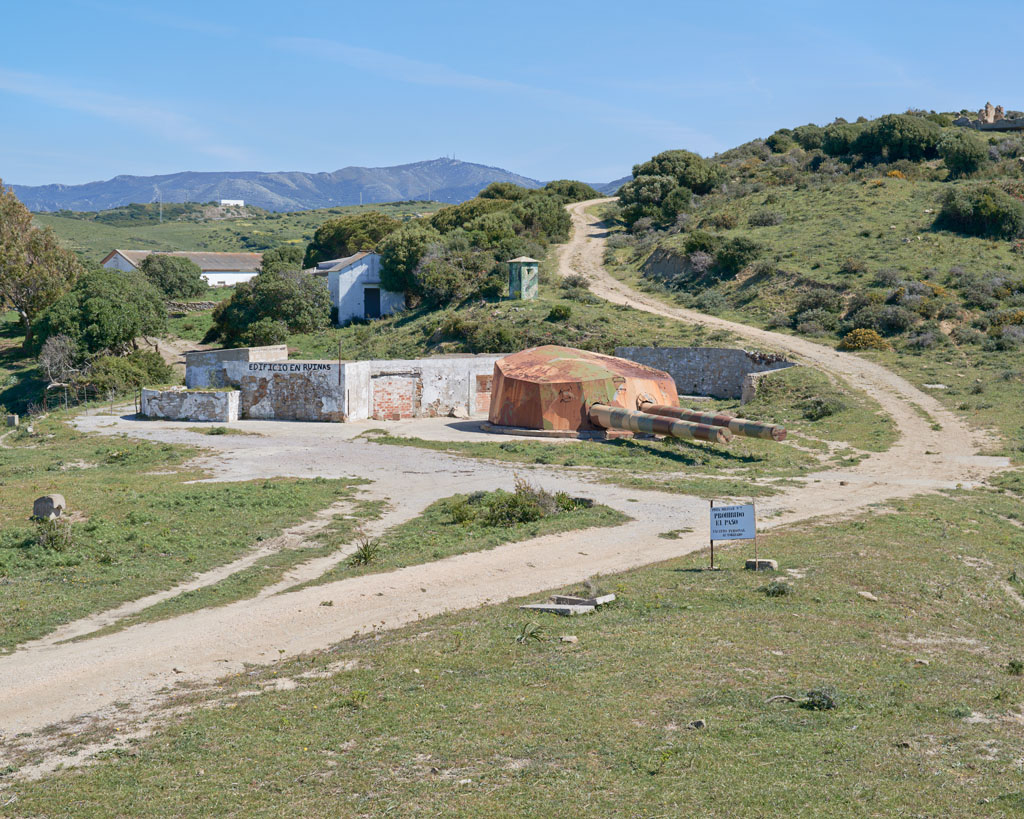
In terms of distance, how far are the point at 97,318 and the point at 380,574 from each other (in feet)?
151

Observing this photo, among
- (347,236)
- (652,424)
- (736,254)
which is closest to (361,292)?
(347,236)

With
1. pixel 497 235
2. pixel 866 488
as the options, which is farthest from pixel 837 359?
pixel 497 235

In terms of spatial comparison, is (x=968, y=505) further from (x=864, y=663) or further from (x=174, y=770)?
(x=174, y=770)

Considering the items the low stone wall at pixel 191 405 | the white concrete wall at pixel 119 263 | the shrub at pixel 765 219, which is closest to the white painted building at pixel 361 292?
the shrub at pixel 765 219

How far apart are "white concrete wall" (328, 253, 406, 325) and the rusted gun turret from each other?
119 ft

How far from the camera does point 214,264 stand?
10094 cm

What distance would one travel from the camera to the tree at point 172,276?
3344 inches

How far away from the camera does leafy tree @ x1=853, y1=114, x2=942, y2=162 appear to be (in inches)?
3228

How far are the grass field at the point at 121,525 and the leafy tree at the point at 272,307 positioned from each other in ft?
117

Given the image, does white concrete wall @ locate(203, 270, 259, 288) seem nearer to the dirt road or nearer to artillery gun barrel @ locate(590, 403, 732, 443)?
the dirt road

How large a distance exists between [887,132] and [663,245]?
27126 mm

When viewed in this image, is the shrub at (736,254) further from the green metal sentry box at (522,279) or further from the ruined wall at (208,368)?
the ruined wall at (208,368)

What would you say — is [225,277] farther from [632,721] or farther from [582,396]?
[632,721]

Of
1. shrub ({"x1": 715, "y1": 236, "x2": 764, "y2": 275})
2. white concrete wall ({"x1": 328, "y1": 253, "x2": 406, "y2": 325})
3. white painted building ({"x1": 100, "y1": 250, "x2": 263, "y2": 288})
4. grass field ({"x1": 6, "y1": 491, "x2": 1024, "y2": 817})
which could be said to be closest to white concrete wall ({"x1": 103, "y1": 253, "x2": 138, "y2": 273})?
white painted building ({"x1": 100, "y1": 250, "x2": 263, "y2": 288})
